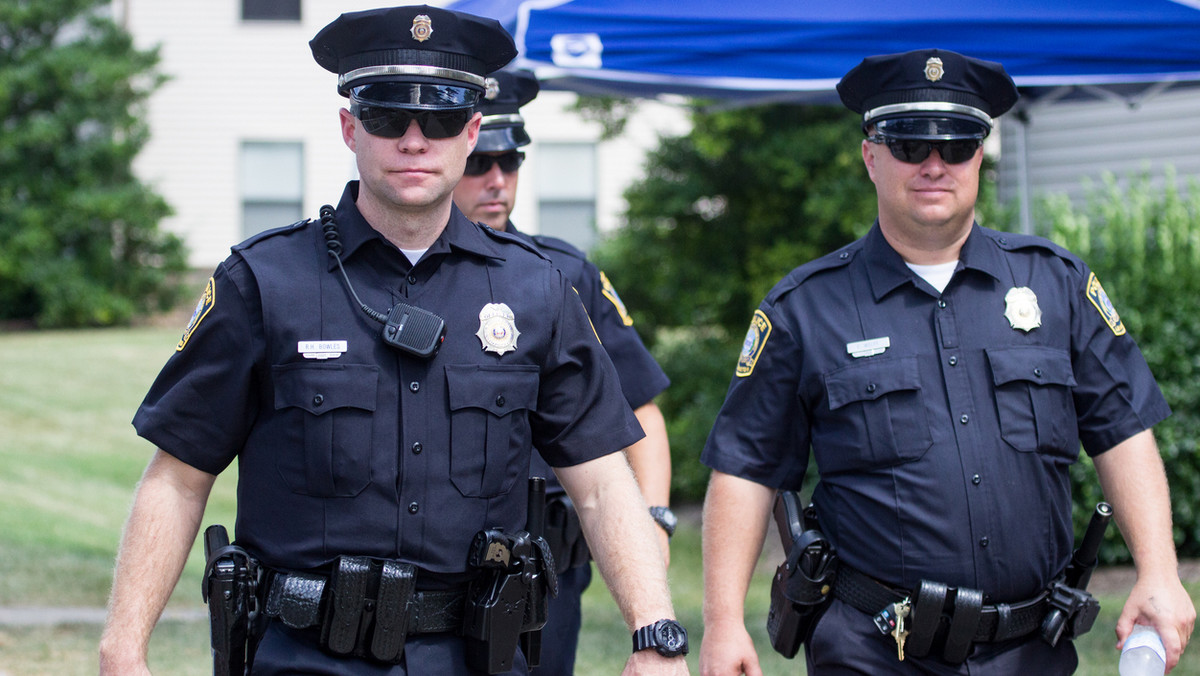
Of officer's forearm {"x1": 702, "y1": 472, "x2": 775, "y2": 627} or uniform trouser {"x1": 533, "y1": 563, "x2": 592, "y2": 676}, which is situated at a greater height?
officer's forearm {"x1": 702, "y1": 472, "x2": 775, "y2": 627}

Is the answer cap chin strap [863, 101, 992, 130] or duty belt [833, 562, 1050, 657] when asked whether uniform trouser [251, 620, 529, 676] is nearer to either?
duty belt [833, 562, 1050, 657]

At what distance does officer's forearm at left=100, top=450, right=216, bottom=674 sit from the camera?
9.11 ft

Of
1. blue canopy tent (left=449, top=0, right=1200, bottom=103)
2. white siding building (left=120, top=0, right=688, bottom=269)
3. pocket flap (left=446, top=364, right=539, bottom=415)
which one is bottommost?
pocket flap (left=446, top=364, right=539, bottom=415)

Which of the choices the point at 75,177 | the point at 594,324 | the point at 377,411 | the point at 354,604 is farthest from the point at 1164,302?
the point at 75,177

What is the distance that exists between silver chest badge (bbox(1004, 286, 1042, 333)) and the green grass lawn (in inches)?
133

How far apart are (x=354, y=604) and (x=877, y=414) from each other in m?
1.60

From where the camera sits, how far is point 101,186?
64.5ft

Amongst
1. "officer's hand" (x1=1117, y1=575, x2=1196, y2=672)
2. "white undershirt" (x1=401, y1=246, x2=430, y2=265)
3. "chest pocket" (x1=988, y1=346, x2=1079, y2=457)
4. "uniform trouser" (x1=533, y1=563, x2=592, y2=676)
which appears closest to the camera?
"white undershirt" (x1=401, y1=246, x2=430, y2=265)

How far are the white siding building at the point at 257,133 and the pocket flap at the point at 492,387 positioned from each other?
16.9 m

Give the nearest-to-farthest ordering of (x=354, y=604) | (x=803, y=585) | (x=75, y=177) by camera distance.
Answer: (x=354, y=604) → (x=803, y=585) → (x=75, y=177)

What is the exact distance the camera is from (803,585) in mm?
3711

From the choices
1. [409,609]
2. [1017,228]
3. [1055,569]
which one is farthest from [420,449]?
[1017,228]

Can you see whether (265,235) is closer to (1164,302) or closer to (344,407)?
(344,407)

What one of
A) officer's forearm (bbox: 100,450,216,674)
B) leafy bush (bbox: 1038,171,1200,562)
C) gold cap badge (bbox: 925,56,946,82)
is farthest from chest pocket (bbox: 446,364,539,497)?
leafy bush (bbox: 1038,171,1200,562)
